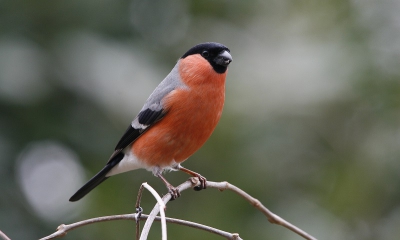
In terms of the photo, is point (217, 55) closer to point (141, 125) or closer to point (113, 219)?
point (141, 125)

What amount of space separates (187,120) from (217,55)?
0.46 metres

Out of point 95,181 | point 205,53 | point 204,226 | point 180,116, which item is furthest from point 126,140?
point 204,226

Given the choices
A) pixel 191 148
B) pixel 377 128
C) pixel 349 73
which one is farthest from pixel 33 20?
pixel 377 128

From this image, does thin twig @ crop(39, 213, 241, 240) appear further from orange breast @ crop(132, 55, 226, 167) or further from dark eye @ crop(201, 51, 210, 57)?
dark eye @ crop(201, 51, 210, 57)

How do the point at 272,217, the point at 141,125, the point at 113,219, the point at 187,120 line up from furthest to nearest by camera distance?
1. the point at 141,125
2. the point at 187,120
3. the point at 113,219
4. the point at 272,217

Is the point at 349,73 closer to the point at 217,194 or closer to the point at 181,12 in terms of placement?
the point at 217,194

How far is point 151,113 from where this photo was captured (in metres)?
3.26

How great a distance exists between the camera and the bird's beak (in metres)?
3.14

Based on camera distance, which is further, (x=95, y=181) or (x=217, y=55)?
(x=95, y=181)

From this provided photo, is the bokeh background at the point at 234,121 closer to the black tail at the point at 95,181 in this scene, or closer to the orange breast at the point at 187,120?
the black tail at the point at 95,181

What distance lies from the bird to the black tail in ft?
0.18

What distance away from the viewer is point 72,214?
3.68 meters

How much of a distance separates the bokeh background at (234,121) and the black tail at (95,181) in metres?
0.09

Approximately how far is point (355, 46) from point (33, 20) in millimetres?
2380
